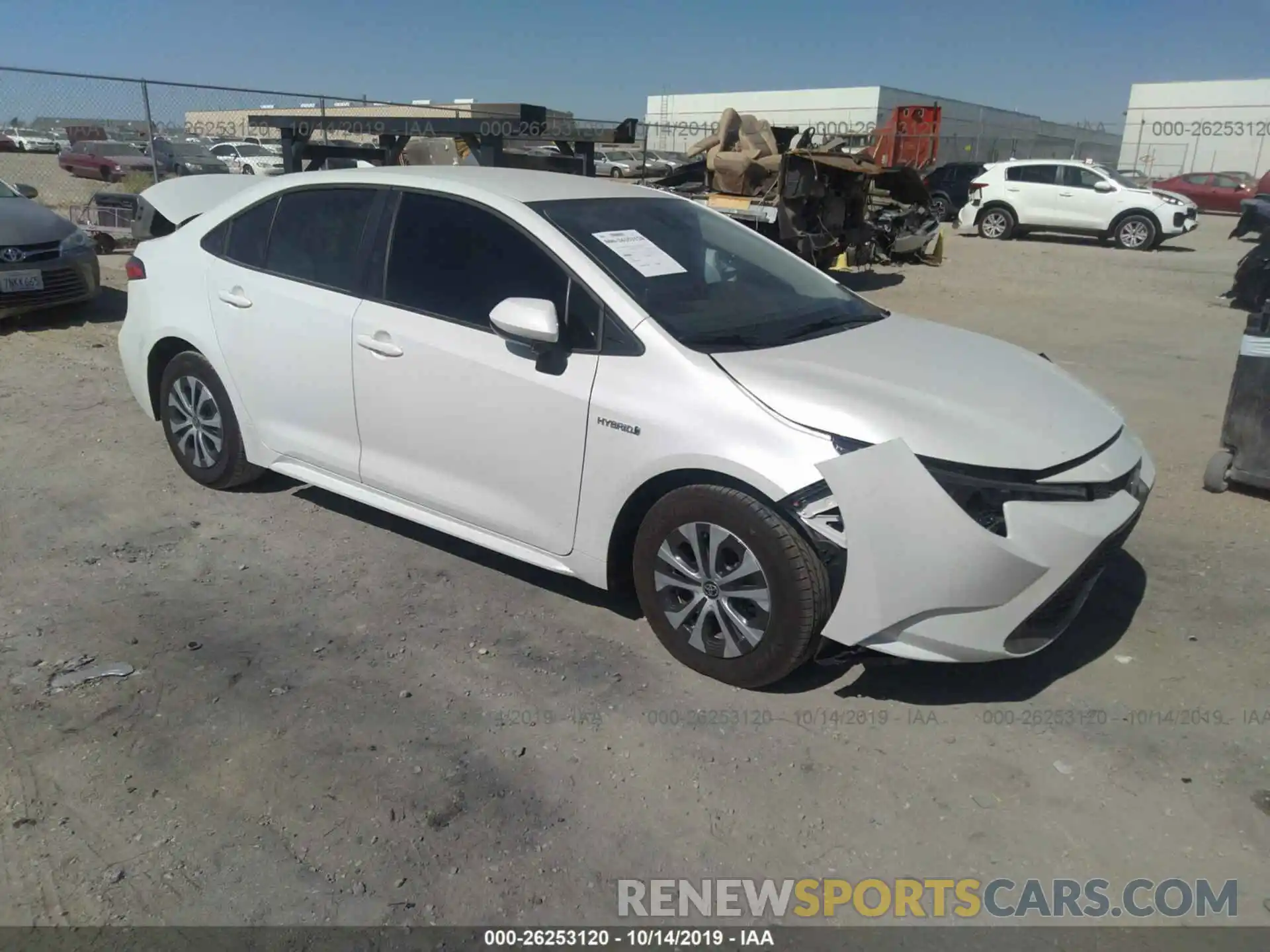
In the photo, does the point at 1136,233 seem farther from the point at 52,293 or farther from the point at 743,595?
the point at 743,595

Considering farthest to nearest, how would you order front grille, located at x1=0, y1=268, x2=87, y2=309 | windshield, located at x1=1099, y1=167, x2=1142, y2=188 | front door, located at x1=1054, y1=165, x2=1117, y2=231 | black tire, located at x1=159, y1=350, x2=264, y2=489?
windshield, located at x1=1099, y1=167, x2=1142, y2=188
front door, located at x1=1054, y1=165, x2=1117, y2=231
front grille, located at x1=0, y1=268, x2=87, y2=309
black tire, located at x1=159, y1=350, x2=264, y2=489

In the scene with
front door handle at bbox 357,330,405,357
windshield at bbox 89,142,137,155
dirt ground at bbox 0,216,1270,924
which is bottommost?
dirt ground at bbox 0,216,1270,924

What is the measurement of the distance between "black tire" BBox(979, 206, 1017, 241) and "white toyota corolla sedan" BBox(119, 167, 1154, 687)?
17.4m

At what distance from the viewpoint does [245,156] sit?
27953mm

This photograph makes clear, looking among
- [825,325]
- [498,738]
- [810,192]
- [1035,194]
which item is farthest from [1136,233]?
[498,738]

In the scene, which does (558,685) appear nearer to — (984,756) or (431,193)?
(984,756)

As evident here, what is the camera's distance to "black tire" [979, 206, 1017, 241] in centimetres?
1995

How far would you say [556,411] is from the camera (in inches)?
136

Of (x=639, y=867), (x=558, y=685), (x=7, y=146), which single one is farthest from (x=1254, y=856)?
(x=7, y=146)

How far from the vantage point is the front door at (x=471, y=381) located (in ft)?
11.4

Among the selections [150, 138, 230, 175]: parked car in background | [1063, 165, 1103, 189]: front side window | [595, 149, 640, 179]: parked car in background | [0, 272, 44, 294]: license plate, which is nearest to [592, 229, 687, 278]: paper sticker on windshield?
[0, 272, 44, 294]: license plate

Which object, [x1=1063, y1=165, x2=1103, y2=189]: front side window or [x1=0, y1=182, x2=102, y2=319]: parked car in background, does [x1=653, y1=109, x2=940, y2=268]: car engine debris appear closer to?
[x1=1063, y1=165, x2=1103, y2=189]: front side window

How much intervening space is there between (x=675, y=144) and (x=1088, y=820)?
43450mm

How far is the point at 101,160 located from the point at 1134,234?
25818mm
